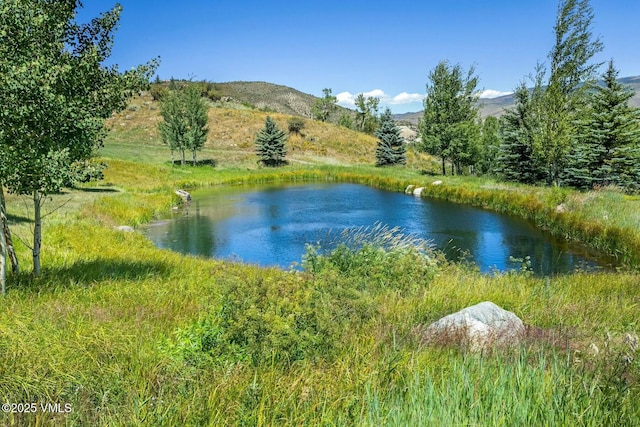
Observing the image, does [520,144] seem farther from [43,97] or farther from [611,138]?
[43,97]

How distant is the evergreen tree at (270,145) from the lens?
54594mm

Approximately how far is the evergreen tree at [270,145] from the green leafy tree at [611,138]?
36.5m

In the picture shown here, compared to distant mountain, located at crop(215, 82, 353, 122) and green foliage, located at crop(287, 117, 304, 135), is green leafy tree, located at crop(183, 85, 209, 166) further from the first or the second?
distant mountain, located at crop(215, 82, 353, 122)

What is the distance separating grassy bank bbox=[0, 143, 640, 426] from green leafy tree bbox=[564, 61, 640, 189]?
19.6 metres

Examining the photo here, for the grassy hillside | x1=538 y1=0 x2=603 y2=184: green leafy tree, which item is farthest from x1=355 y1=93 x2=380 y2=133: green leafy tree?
x1=538 y1=0 x2=603 y2=184: green leafy tree

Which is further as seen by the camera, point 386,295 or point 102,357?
point 386,295

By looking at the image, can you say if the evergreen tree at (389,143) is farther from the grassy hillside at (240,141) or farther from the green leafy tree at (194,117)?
the green leafy tree at (194,117)

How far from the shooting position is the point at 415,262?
9125mm

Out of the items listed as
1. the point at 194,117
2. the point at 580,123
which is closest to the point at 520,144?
the point at 580,123

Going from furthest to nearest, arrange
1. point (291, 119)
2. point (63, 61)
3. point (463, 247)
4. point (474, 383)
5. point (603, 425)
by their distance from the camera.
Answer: point (291, 119) < point (463, 247) < point (63, 61) < point (474, 383) < point (603, 425)

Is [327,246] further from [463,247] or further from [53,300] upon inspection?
[53,300]

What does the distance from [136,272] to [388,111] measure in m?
48.3

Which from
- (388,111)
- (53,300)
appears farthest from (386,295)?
(388,111)

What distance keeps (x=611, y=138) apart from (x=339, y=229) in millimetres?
17599
